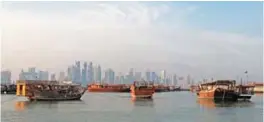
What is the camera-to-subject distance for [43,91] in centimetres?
4878

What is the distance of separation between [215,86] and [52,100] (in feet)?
69.9

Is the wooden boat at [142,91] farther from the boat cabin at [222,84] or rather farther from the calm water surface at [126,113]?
the calm water surface at [126,113]

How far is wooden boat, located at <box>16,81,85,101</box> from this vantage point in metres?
48.3

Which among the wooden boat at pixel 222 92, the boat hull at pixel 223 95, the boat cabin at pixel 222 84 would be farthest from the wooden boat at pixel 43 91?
the boat cabin at pixel 222 84

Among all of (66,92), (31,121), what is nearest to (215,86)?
(66,92)

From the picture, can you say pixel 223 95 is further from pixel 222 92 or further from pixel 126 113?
pixel 126 113

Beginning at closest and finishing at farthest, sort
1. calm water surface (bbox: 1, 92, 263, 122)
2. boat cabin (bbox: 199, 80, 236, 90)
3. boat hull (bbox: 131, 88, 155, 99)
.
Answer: calm water surface (bbox: 1, 92, 263, 122) < boat cabin (bbox: 199, 80, 236, 90) < boat hull (bbox: 131, 88, 155, 99)

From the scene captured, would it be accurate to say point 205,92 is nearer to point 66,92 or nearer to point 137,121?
point 66,92

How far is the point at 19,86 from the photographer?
163 ft

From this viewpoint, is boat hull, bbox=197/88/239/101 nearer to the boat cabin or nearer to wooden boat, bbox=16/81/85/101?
the boat cabin

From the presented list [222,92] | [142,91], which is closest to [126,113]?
[222,92]

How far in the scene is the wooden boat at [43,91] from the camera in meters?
48.3

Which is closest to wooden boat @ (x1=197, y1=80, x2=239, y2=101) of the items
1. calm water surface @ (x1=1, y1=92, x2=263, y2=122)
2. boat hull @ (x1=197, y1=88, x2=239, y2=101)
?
boat hull @ (x1=197, y1=88, x2=239, y2=101)

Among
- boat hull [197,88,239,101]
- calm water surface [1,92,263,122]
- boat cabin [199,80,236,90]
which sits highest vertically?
boat cabin [199,80,236,90]
